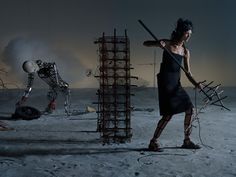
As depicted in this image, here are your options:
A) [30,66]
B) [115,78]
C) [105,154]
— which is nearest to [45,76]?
[30,66]

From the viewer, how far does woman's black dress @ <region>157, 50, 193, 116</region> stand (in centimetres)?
589

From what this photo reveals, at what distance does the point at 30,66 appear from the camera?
11.1 m

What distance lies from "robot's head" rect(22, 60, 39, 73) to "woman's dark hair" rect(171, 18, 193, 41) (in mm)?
6119

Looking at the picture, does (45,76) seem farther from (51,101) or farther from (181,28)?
(181,28)

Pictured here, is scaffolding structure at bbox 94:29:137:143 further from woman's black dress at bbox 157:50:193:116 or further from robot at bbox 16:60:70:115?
robot at bbox 16:60:70:115

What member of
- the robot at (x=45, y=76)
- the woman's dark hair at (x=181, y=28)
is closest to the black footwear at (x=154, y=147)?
the woman's dark hair at (x=181, y=28)

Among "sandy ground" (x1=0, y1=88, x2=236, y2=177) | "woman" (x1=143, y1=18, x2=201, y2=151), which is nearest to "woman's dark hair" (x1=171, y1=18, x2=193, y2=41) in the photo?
"woman" (x1=143, y1=18, x2=201, y2=151)

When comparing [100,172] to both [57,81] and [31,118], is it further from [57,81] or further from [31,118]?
[57,81]

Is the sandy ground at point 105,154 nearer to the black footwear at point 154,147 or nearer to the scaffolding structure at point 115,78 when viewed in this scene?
the black footwear at point 154,147

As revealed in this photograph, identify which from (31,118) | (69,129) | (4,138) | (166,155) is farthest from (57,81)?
(166,155)

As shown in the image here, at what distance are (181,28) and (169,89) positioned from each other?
3.23 ft

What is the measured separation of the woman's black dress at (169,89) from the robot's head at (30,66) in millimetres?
6043

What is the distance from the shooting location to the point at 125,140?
6660 mm

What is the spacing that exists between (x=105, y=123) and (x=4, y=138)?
198 cm
